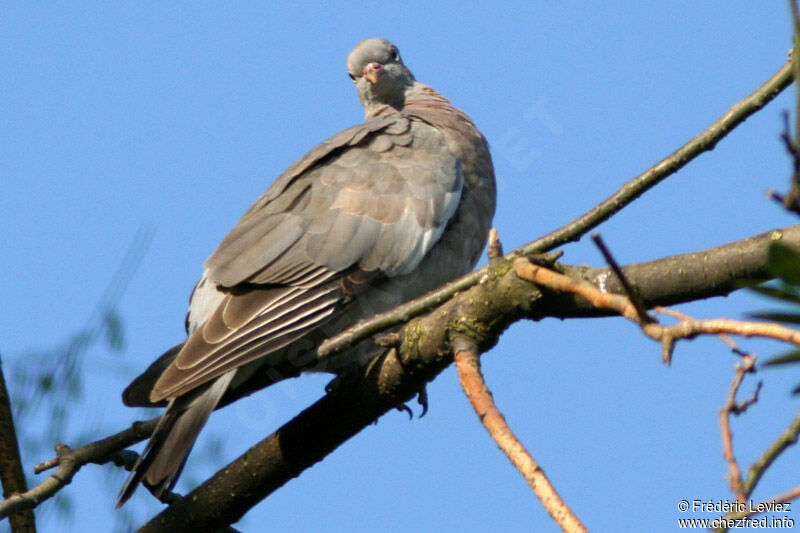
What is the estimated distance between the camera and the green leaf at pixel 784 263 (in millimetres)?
1190

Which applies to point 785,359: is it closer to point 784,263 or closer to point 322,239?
point 784,263

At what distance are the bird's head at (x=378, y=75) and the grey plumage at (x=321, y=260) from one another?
3.66 ft

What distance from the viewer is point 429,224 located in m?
4.64

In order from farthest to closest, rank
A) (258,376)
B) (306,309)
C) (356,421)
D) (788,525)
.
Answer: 1. (258,376)
2. (306,309)
3. (356,421)
4. (788,525)

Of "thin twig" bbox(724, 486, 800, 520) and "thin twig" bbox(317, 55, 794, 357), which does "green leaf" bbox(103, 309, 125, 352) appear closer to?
"thin twig" bbox(317, 55, 794, 357)

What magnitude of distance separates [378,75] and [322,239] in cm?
223

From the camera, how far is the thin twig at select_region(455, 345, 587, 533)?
1969 mm

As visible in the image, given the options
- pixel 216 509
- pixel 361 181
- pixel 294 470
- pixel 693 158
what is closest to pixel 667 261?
pixel 693 158

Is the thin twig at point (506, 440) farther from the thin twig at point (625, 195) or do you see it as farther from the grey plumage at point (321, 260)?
the grey plumage at point (321, 260)

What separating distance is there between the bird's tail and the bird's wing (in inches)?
4.1

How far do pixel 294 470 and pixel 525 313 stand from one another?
1.19 m

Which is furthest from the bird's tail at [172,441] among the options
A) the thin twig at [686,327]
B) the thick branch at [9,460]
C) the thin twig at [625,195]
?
the thin twig at [686,327]

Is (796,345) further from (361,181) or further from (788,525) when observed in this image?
(361,181)

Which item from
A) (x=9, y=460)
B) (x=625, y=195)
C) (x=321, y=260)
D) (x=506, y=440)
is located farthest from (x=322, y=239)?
(x=506, y=440)
